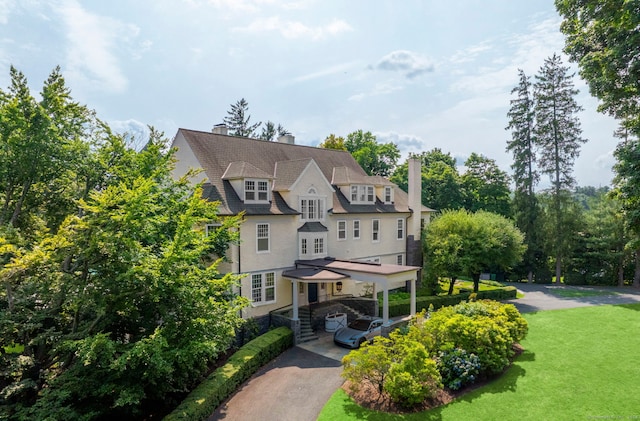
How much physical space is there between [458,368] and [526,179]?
3367 cm

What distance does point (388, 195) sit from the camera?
32.5 m

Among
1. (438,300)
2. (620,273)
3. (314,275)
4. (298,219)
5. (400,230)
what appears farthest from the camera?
(620,273)

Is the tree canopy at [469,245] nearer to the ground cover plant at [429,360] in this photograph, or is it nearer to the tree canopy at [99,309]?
the ground cover plant at [429,360]

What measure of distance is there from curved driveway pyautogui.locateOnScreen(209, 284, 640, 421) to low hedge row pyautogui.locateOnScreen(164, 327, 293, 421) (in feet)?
1.03

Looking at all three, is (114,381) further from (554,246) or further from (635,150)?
(554,246)

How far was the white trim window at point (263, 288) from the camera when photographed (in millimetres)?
23344

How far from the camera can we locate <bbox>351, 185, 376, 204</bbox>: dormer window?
98.4ft

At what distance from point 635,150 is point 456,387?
37.8 feet

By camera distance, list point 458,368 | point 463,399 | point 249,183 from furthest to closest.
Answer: point 249,183 → point 458,368 → point 463,399

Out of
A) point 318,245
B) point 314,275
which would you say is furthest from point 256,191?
point 314,275

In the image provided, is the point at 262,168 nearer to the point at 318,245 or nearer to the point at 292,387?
the point at 318,245

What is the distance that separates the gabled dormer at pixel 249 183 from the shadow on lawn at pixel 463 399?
13470 millimetres

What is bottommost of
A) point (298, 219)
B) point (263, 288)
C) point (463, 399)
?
point (463, 399)

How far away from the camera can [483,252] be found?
98.6 feet
